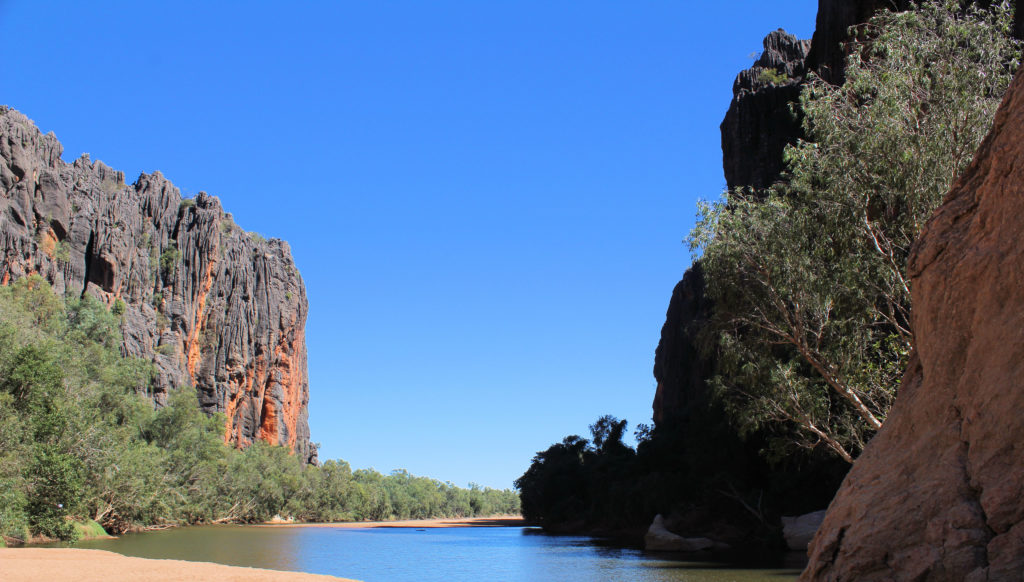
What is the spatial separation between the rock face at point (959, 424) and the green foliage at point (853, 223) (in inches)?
409

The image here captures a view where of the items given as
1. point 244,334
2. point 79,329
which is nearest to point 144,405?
point 79,329

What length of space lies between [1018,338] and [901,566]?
228 cm

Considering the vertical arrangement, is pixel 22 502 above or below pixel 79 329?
below

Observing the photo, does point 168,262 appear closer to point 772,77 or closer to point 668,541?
point 772,77

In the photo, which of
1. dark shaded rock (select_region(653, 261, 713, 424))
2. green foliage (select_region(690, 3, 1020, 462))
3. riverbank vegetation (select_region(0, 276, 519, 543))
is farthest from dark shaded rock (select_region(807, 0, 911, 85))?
riverbank vegetation (select_region(0, 276, 519, 543))

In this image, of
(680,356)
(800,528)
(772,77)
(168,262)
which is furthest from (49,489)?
(168,262)

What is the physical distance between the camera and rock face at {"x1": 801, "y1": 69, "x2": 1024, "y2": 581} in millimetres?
6301

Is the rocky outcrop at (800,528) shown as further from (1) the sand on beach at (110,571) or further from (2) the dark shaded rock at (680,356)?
(2) the dark shaded rock at (680,356)

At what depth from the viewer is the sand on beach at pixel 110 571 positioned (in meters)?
15.7

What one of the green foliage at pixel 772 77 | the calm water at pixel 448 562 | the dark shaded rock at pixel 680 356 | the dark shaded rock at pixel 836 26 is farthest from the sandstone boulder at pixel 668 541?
the green foliage at pixel 772 77

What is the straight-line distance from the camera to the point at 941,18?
760 inches

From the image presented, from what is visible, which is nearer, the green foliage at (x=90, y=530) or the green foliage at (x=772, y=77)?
the green foliage at (x=90, y=530)

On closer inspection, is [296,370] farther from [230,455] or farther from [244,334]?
[230,455]

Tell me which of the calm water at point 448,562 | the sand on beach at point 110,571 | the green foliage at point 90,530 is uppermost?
the sand on beach at point 110,571
